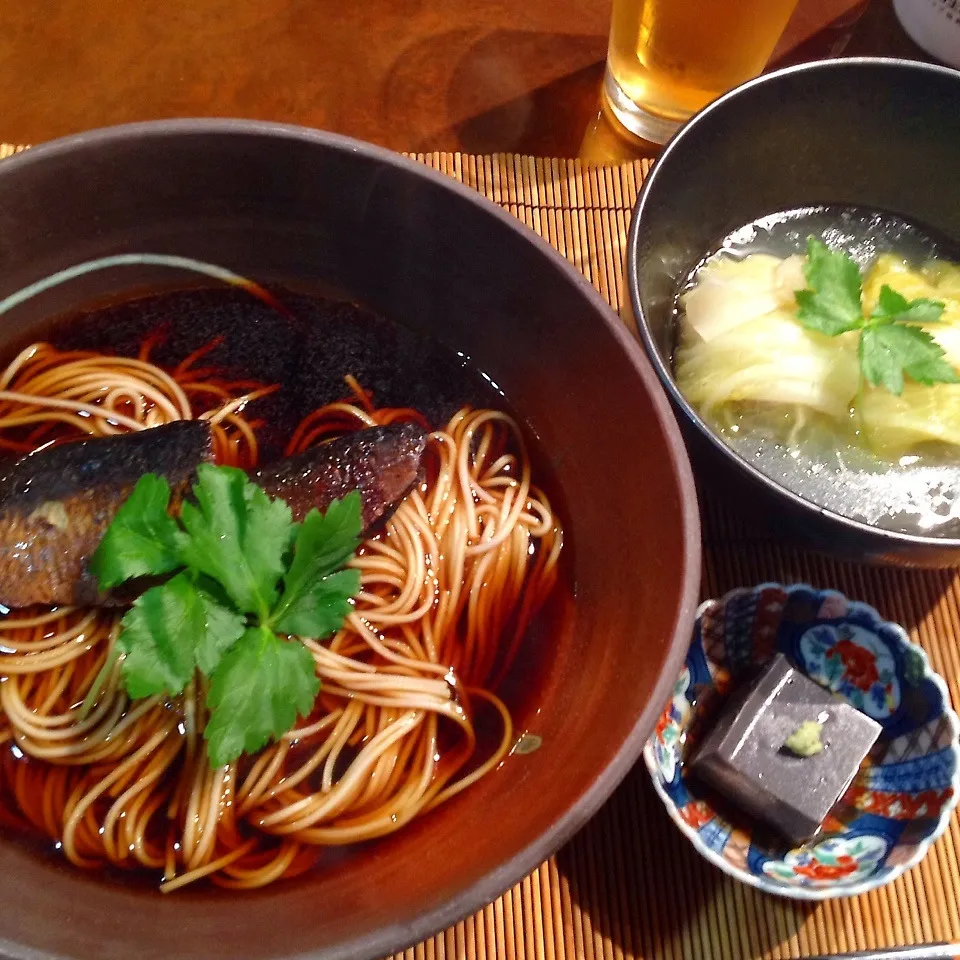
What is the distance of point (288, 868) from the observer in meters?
1.07

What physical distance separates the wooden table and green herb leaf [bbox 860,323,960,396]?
2.24 feet

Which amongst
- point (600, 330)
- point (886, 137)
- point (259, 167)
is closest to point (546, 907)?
point (600, 330)

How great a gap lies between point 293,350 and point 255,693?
0.60 metres

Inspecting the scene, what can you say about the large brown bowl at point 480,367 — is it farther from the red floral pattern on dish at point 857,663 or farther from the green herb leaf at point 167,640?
the red floral pattern on dish at point 857,663

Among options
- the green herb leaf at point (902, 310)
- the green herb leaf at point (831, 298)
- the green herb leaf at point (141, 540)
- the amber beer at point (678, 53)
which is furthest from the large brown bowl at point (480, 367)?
the amber beer at point (678, 53)

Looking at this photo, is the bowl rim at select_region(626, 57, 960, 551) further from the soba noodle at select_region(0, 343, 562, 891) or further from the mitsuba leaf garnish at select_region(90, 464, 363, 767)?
the mitsuba leaf garnish at select_region(90, 464, 363, 767)

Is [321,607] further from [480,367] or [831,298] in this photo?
[831,298]

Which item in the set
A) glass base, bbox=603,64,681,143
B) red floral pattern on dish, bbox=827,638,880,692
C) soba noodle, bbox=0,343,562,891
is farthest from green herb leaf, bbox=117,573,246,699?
glass base, bbox=603,64,681,143

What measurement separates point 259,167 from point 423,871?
93 centimetres

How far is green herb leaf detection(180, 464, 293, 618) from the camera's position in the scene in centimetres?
104

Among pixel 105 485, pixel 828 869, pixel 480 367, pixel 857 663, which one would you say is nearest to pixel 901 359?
pixel 857 663

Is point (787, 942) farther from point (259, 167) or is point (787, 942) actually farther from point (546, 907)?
Result: point (259, 167)

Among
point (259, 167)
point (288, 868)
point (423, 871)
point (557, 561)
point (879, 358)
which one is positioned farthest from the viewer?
point (879, 358)

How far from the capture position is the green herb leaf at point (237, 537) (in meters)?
1.04
